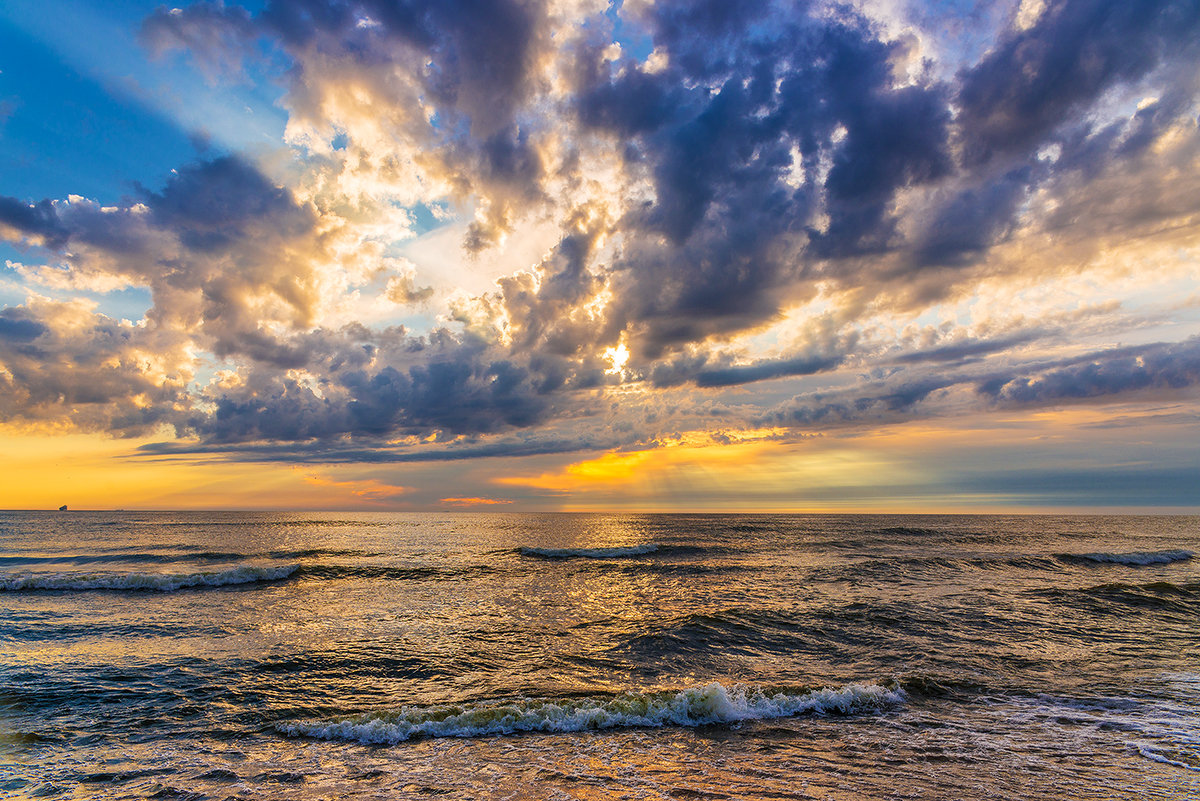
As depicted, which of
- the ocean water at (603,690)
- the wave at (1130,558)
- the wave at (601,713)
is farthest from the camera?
the wave at (1130,558)

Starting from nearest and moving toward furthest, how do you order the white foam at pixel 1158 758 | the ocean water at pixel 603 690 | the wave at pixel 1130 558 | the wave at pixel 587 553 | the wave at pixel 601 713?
the ocean water at pixel 603 690, the white foam at pixel 1158 758, the wave at pixel 601 713, the wave at pixel 1130 558, the wave at pixel 587 553

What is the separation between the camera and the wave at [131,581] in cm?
3127

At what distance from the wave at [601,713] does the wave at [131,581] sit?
92.7 ft

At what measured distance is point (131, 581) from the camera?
106ft

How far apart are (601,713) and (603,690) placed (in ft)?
6.58

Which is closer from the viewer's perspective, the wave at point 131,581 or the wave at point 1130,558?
the wave at point 131,581

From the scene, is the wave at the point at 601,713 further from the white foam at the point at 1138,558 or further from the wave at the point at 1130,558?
the white foam at the point at 1138,558

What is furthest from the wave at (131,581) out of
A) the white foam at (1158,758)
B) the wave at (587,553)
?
the white foam at (1158,758)

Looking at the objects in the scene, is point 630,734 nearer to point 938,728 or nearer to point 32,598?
point 938,728

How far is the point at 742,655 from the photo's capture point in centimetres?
1752

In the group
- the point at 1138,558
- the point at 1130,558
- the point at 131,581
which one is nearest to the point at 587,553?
the point at 131,581

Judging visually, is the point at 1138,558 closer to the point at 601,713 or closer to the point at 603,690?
the point at 603,690

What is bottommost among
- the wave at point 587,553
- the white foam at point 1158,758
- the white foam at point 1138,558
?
the white foam at point 1138,558

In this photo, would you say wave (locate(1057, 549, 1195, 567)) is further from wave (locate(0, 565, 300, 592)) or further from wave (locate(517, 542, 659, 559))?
wave (locate(0, 565, 300, 592))
